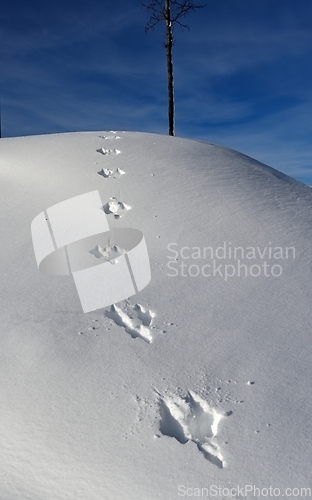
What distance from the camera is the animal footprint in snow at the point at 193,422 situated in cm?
182

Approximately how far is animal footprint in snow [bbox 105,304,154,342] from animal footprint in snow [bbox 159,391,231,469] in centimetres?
48

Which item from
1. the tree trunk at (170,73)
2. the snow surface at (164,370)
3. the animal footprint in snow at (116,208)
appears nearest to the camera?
the snow surface at (164,370)

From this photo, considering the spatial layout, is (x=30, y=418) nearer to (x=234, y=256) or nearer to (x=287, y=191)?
(x=234, y=256)

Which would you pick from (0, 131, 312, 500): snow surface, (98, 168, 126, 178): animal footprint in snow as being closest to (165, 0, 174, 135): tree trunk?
(98, 168, 126, 178): animal footprint in snow

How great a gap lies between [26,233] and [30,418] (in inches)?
73.7

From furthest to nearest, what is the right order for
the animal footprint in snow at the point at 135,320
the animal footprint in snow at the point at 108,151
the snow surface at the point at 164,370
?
the animal footprint in snow at the point at 108,151 < the animal footprint in snow at the point at 135,320 < the snow surface at the point at 164,370

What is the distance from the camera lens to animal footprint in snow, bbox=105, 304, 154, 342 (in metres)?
2.43

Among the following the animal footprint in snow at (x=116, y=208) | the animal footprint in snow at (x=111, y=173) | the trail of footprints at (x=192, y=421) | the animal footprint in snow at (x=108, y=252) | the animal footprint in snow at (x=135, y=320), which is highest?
the animal footprint in snow at (x=111, y=173)

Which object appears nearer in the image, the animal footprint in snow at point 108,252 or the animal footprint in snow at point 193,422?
the animal footprint in snow at point 193,422

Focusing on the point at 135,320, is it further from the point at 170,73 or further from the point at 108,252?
the point at 170,73

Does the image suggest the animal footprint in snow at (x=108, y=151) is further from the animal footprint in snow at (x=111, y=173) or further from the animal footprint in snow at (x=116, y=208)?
the animal footprint in snow at (x=116, y=208)

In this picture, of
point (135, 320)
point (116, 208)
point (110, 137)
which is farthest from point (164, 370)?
point (110, 137)

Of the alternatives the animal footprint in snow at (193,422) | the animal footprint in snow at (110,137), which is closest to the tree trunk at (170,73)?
the animal footprint in snow at (110,137)

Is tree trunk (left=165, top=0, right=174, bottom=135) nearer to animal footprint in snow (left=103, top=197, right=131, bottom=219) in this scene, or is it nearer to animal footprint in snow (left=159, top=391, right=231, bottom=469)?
animal footprint in snow (left=103, top=197, right=131, bottom=219)
